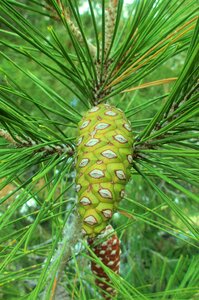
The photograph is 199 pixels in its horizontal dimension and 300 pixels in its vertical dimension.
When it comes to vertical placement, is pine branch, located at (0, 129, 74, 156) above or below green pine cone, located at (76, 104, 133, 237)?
above

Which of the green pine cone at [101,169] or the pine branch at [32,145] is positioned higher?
the pine branch at [32,145]

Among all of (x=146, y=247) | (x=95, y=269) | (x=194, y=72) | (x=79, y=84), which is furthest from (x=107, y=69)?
(x=146, y=247)

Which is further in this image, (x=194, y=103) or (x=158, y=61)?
(x=158, y=61)

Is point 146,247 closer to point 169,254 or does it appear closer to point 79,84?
point 169,254

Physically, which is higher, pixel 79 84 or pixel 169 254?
pixel 79 84

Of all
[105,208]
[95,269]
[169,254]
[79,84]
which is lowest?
[169,254]

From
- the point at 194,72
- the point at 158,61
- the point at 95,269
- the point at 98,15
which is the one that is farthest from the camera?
the point at 98,15

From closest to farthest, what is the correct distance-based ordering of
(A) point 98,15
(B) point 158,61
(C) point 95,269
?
(B) point 158,61 → (C) point 95,269 → (A) point 98,15
